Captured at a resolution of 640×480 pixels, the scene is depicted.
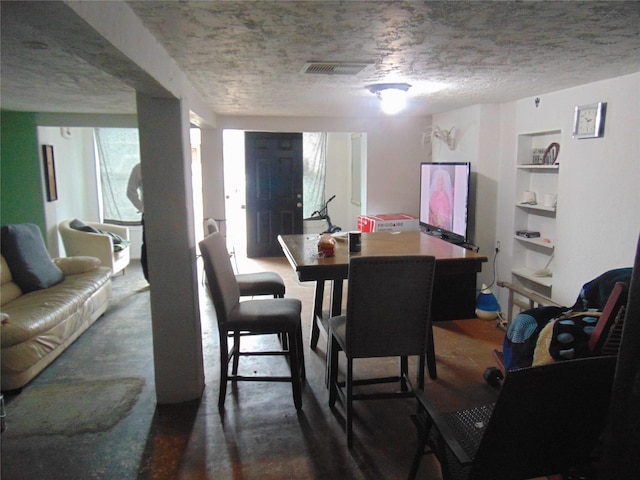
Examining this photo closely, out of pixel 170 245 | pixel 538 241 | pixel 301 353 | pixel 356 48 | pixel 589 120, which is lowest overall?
pixel 301 353

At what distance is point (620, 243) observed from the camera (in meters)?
3.09

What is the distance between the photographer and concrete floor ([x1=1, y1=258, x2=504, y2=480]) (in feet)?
7.23

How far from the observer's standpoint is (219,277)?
2619 mm

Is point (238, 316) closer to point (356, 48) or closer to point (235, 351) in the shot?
point (235, 351)

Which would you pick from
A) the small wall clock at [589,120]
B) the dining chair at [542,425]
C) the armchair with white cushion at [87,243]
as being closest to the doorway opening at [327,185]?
the armchair with white cushion at [87,243]

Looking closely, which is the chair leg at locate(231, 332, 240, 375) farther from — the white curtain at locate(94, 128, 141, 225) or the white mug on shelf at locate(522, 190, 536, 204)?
the white curtain at locate(94, 128, 141, 225)

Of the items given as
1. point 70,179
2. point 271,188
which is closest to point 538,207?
point 271,188

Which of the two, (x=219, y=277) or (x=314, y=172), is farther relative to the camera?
(x=314, y=172)

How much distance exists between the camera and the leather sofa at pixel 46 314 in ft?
9.80

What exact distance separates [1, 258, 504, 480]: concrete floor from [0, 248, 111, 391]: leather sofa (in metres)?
0.15

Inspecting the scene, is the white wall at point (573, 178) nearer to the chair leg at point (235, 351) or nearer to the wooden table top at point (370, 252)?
the wooden table top at point (370, 252)

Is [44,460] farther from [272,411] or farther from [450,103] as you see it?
[450,103]

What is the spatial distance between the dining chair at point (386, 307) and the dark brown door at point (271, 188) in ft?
15.8

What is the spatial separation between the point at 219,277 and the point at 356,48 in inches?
58.0
